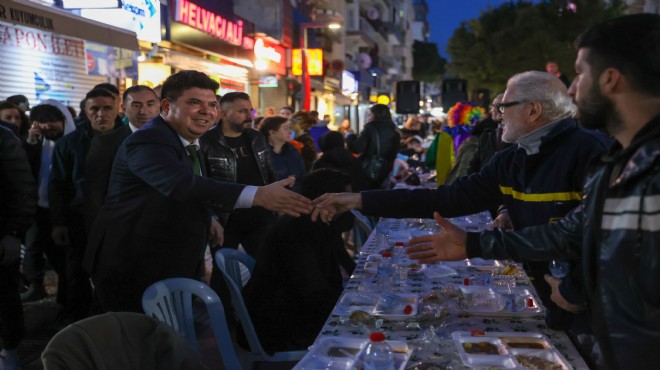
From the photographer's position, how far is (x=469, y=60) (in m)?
35.2

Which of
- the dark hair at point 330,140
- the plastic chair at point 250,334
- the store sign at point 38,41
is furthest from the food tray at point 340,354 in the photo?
the store sign at point 38,41

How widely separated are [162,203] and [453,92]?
16.5 meters

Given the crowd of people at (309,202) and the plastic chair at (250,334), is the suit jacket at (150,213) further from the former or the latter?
the plastic chair at (250,334)

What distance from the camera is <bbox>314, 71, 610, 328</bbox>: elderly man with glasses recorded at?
332cm

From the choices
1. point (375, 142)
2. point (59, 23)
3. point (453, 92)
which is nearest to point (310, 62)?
point (453, 92)

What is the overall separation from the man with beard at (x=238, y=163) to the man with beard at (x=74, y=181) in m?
0.94

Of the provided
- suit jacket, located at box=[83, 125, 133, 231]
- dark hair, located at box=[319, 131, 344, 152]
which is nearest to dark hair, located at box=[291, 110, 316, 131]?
dark hair, located at box=[319, 131, 344, 152]

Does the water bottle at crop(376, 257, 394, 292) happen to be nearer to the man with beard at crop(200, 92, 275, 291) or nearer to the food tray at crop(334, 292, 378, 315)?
the food tray at crop(334, 292, 378, 315)

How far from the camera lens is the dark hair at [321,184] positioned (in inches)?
164

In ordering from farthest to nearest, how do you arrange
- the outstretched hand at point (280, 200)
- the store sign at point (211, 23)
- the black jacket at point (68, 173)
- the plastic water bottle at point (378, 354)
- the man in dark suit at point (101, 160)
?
the store sign at point (211, 23) < the black jacket at point (68, 173) < the man in dark suit at point (101, 160) < the outstretched hand at point (280, 200) < the plastic water bottle at point (378, 354)

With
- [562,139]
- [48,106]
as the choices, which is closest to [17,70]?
[48,106]

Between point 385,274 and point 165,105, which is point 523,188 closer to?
point 385,274

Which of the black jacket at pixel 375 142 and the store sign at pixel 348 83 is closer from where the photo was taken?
the black jacket at pixel 375 142

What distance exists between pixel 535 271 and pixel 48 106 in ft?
17.7
